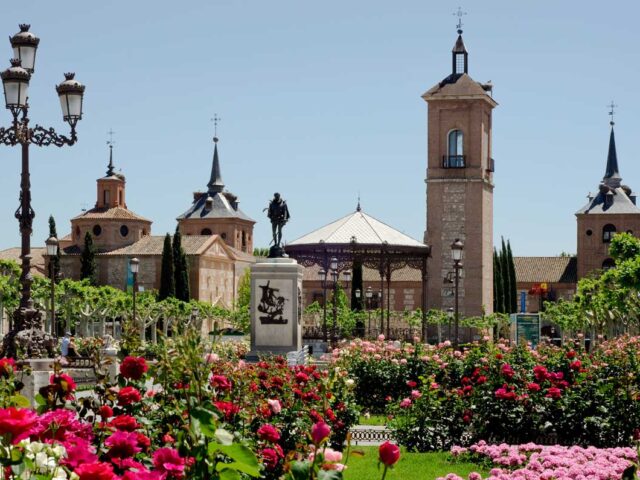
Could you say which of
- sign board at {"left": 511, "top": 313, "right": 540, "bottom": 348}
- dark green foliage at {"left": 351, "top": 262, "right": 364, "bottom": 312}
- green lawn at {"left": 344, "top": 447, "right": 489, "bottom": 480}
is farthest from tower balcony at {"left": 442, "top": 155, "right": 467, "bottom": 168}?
green lawn at {"left": 344, "top": 447, "right": 489, "bottom": 480}

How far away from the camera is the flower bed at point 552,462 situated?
8633 mm

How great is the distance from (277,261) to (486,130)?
31120mm

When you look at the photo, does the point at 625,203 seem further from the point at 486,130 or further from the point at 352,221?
the point at 352,221

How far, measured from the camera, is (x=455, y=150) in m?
50.9

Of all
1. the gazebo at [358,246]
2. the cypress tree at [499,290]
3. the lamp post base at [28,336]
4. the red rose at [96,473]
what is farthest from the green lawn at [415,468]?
the cypress tree at [499,290]

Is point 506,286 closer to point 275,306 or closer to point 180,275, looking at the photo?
point 180,275

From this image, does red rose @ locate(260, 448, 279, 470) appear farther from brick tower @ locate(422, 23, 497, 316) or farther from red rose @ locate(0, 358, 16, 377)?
brick tower @ locate(422, 23, 497, 316)

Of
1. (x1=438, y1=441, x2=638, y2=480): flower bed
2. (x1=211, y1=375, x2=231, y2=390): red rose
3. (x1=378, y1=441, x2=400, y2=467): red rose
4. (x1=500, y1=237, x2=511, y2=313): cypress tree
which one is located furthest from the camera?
(x1=500, y1=237, x2=511, y2=313): cypress tree

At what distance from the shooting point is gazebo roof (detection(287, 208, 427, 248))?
1353 inches

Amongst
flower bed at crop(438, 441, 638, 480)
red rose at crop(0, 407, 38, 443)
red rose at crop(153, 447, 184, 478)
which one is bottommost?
flower bed at crop(438, 441, 638, 480)

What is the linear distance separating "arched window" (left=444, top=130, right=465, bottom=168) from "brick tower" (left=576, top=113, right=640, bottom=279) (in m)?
40.9

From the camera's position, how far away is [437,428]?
42.5 feet

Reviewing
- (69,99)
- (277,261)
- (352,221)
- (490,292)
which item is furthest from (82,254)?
(69,99)

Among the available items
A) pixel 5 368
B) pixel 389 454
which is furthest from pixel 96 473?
pixel 5 368
